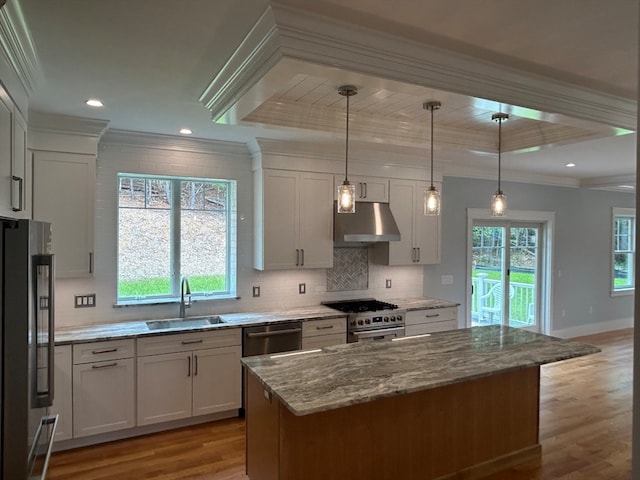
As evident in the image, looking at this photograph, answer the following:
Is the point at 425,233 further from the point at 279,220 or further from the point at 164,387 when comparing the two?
the point at 164,387

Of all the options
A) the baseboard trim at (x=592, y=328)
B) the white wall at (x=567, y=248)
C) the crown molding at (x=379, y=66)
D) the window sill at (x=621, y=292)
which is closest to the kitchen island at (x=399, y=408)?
the crown molding at (x=379, y=66)

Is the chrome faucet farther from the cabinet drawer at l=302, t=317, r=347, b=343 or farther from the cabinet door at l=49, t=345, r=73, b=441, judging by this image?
the cabinet drawer at l=302, t=317, r=347, b=343

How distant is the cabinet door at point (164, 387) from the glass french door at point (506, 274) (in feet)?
13.7

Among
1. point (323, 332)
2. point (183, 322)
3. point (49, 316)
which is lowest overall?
point (323, 332)

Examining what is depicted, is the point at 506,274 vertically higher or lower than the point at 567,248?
lower

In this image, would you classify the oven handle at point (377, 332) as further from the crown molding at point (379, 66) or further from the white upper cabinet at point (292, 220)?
the crown molding at point (379, 66)

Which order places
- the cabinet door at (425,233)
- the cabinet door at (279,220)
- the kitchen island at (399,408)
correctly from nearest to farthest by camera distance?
1. the kitchen island at (399,408)
2. the cabinet door at (279,220)
3. the cabinet door at (425,233)

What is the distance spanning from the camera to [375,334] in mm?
4367

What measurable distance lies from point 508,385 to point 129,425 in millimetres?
2998

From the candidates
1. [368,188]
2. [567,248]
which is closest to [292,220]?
[368,188]

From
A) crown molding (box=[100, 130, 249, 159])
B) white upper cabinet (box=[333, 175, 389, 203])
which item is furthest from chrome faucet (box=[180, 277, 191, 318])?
white upper cabinet (box=[333, 175, 389, 203])

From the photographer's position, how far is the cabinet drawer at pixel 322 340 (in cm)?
407

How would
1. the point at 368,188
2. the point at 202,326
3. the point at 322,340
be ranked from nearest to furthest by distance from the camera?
the point at 202,326 < the point at 322,340 < the point at 368,188

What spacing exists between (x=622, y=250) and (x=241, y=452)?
7.89m
